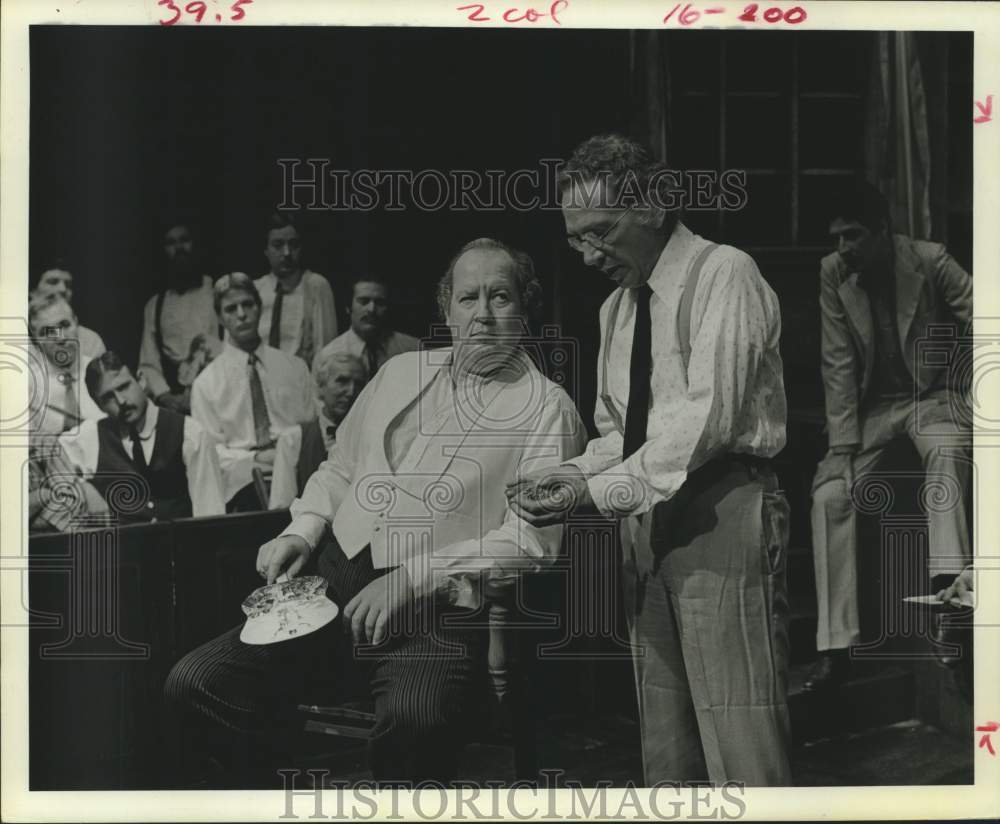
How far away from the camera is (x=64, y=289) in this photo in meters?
4.72

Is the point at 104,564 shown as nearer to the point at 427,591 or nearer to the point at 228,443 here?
the point at 228,443

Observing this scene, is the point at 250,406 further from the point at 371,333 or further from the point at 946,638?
the point at 946,638

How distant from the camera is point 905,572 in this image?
4844 millimetres

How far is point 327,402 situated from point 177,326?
0.58 meters

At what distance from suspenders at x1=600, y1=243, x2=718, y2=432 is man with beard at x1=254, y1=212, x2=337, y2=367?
0.94m

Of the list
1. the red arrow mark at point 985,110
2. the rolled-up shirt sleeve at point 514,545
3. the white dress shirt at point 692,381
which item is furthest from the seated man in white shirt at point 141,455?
the red arrow mark at point 985,110

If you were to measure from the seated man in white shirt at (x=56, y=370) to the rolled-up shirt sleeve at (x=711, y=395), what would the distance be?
181cm

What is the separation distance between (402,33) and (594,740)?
2543mm

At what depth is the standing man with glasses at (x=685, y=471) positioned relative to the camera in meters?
4.61

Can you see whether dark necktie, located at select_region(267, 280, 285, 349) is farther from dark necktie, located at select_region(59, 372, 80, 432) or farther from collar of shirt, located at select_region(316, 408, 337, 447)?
dark necktie, located at select_region(59, 372, 80, 432)

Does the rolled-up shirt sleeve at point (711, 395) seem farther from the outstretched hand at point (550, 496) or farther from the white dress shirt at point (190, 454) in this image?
the white dress shirt at point (190, 454)

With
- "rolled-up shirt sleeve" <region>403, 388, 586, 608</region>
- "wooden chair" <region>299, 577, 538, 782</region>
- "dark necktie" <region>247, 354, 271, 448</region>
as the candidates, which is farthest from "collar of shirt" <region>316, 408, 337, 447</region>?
"wooden chair" <region>299, 577, 538, 782</region>

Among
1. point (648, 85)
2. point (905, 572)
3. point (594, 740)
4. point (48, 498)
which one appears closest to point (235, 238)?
point (48, 498)

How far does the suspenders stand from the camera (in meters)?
4.61
